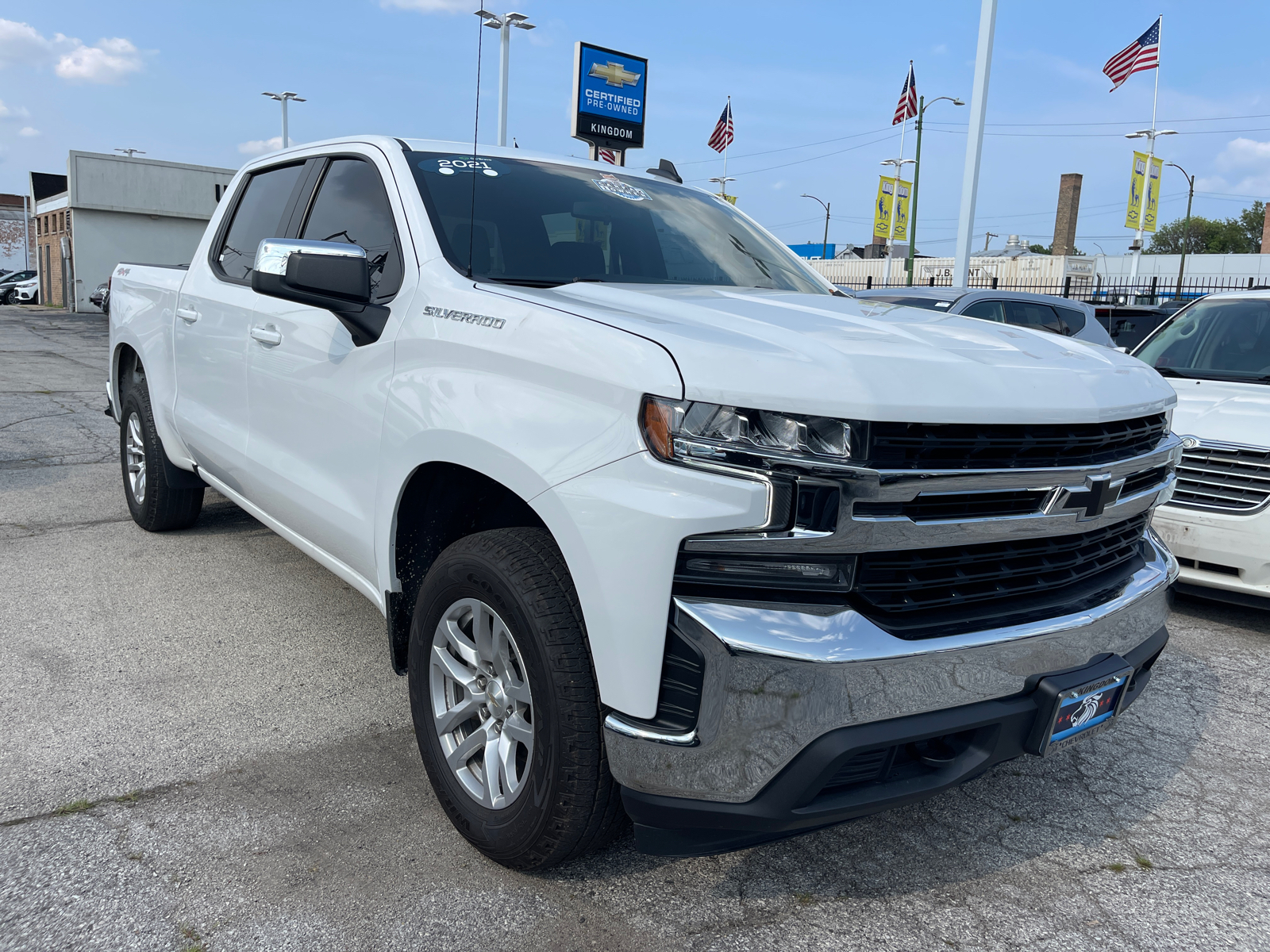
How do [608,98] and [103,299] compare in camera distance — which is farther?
[608,98]

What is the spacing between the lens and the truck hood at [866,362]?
1981 millimetres

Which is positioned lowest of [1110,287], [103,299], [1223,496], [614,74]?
[1223,496]

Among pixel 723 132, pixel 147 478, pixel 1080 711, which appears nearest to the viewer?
pixel 1080 711

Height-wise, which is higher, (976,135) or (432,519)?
(976,135)

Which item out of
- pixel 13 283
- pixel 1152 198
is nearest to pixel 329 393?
pixel 1152 198

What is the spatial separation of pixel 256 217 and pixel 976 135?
1313 centimetres

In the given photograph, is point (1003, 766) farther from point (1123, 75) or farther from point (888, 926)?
point (1123, 75)

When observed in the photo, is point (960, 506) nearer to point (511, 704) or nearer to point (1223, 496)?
point (511, 704)

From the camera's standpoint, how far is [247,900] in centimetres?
237

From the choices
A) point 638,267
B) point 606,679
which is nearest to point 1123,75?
point 638,267

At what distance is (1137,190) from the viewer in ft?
105

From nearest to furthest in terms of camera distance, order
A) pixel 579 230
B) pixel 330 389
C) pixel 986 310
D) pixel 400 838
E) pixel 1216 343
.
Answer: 1. pixel 400 838
2. pixel 330 389
3. pixel 579 230
4. pixel 1216 343
5. pixel 986 310

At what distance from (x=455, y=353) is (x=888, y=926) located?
1767 mm

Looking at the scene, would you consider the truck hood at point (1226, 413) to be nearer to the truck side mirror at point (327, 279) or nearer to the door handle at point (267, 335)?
the truck side mirror at point (327, 279)
